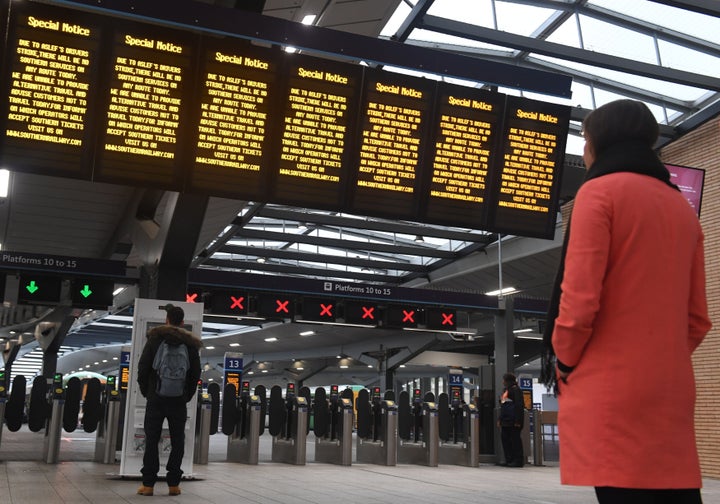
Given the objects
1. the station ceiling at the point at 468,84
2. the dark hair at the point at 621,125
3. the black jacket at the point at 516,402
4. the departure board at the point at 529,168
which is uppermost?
the station ceiling at the point at 468,84

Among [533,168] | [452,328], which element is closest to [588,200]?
[533,168]

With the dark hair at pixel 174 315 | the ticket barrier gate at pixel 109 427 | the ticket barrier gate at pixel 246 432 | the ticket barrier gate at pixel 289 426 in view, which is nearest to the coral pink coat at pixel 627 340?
the dark hair at pixel 174 315

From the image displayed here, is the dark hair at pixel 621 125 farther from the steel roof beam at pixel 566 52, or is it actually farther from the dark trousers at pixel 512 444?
the dark trousers at pixel 512 444

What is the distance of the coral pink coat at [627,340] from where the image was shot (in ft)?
6.86

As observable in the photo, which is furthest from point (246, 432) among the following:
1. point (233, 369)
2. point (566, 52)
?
point (566, 52)

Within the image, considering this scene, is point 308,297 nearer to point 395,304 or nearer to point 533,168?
point 395,304

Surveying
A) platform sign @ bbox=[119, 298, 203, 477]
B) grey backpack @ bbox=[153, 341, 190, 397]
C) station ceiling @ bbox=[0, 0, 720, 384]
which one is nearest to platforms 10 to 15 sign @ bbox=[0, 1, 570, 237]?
station ceiling @ bbox=[0, 0, 720, 384]

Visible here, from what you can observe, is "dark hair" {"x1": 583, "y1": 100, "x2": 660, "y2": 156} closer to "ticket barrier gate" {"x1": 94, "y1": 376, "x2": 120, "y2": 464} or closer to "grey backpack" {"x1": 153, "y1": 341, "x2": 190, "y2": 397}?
"grey backpack" {"x1": 153, "y1": 341, "x2": 190, "y2": 397}

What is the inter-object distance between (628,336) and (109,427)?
1219 centimetres

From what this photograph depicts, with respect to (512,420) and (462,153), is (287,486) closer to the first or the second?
(462,153)

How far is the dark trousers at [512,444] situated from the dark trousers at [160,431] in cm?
940

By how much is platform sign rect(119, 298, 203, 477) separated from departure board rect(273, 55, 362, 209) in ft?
9.82

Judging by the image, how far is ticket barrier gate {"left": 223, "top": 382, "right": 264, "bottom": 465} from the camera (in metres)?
14.6

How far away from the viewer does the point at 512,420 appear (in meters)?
→ 15.5
